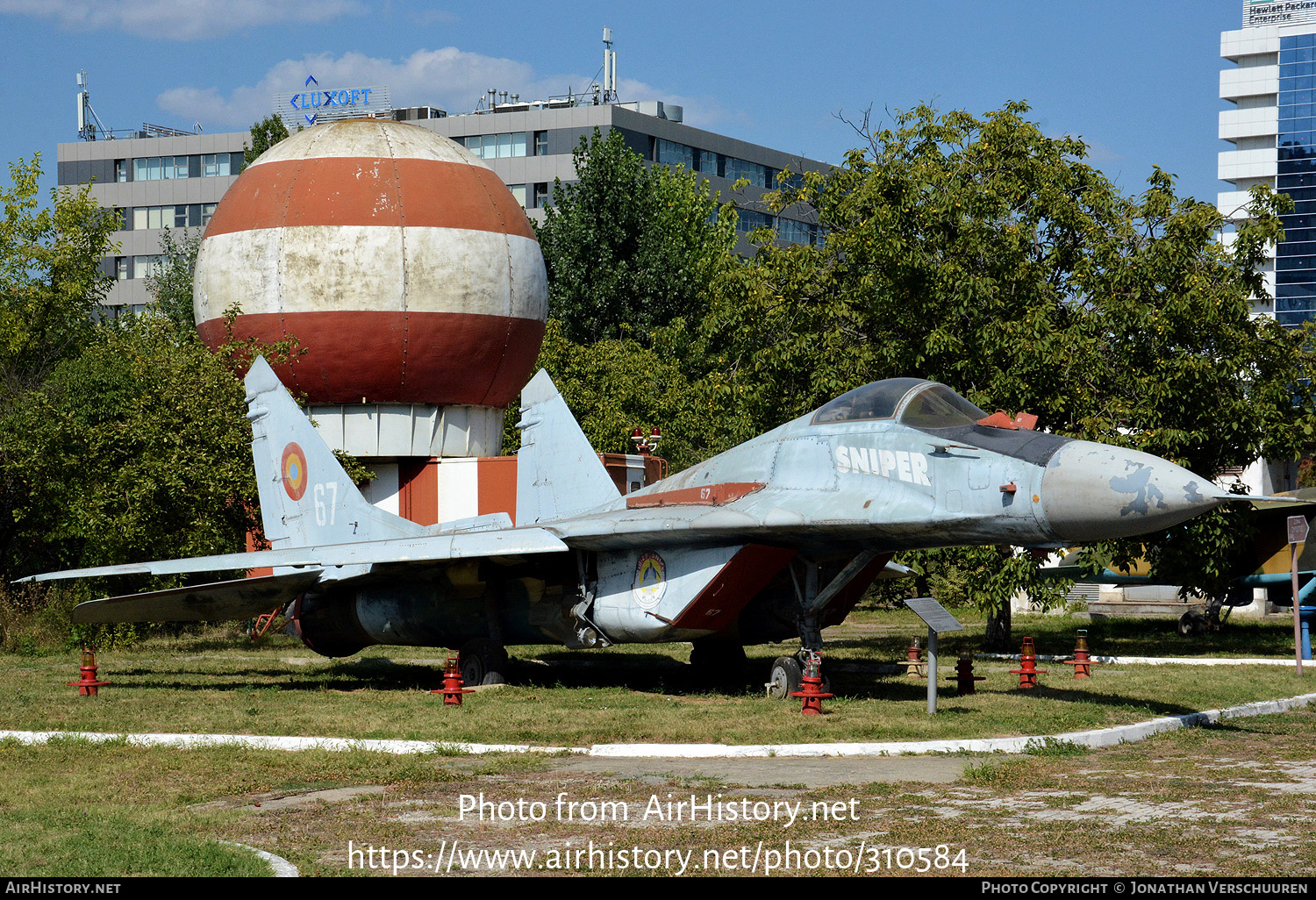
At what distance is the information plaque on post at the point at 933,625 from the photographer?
13.8 metres

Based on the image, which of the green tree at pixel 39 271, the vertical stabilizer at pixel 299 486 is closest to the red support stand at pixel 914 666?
the vertical stabilizer at pixel 299 486

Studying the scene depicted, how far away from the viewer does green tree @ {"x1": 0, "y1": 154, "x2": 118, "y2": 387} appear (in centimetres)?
3456

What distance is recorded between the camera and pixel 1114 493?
39.2ft

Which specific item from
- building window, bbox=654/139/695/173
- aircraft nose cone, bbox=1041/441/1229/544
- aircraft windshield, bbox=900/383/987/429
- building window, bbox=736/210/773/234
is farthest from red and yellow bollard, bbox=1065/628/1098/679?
building window, bbox=736/210/773/234

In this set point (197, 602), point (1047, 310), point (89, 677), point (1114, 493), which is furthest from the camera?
point (1047, 310)

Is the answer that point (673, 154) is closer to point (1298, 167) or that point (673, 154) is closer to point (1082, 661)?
point (1082, 661)

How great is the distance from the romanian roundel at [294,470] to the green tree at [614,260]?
3136 cm

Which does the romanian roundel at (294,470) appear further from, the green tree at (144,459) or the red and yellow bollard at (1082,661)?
the red and yellow bollard at (1082,661)

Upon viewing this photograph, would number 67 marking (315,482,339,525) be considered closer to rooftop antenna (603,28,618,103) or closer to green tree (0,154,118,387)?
green tree (0,154,118,387)

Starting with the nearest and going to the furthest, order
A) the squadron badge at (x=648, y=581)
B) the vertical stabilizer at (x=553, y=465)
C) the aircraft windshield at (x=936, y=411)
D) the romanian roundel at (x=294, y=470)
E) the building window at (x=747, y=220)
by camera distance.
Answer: the aircraft windshield at (x=936, y=411) < the squadron badge at (x=648, y=581) < the vertical stabilizer at (x=553, y=465) < the romanian roundel at (x=294, y=470) < the building window at (x=747, y=220)

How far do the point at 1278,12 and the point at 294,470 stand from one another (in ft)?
466

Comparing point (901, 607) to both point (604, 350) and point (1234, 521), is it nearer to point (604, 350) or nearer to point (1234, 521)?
point (604, 350)

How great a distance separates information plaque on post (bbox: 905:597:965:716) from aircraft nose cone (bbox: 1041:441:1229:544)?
1874mm

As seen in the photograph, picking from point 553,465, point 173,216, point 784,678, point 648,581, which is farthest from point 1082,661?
point 173,216
